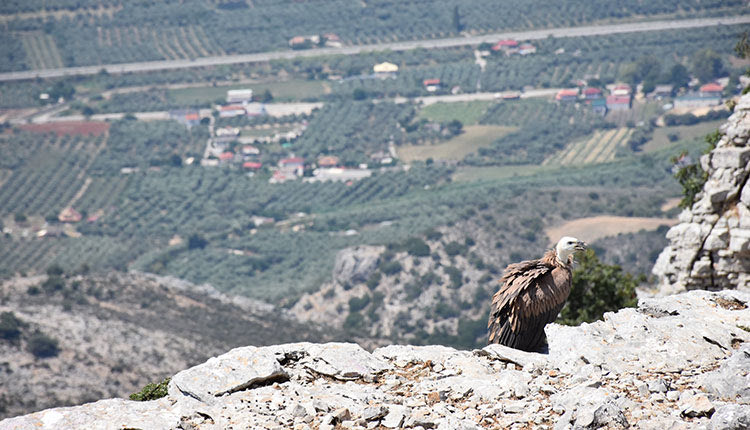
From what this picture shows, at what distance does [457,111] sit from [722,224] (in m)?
146

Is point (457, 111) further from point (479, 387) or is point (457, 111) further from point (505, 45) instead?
point (479, 387)

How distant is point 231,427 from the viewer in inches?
485

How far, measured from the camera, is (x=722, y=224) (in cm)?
2147

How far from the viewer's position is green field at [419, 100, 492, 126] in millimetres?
163375

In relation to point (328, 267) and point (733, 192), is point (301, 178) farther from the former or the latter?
point (733, 192)

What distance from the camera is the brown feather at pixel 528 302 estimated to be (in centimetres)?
1530

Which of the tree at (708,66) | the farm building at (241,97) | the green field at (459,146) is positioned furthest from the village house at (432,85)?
the tree at (708,66)

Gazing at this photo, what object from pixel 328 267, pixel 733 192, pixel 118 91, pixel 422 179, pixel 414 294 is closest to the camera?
pixel 733 192

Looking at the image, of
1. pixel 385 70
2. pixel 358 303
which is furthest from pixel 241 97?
pixel 358 303

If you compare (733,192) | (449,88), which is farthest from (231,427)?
(449,88)

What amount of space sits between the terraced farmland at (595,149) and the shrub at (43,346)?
9141 cm

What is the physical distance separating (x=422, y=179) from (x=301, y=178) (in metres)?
20.8

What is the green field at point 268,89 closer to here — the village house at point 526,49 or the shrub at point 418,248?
the village house at point 526,49

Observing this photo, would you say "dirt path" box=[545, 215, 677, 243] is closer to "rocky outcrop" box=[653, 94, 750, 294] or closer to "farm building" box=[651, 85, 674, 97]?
"rocky outcrop" box=[653, 94, 750, 294]
